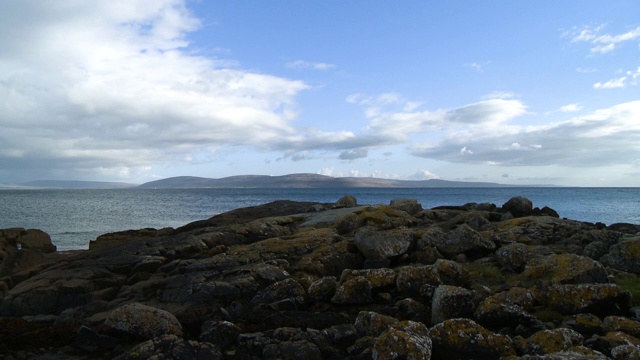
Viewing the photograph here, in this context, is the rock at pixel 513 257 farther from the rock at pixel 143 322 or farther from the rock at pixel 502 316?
the rock at pixel 143 322

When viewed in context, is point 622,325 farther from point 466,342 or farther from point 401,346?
point 401,346

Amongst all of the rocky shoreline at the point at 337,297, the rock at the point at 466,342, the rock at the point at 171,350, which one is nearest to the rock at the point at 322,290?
the rocky shoreline at the point at 337,297

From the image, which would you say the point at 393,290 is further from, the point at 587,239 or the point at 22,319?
the point at 22,319

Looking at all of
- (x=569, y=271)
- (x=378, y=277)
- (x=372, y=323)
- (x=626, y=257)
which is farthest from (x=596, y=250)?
(x=372, y=323)

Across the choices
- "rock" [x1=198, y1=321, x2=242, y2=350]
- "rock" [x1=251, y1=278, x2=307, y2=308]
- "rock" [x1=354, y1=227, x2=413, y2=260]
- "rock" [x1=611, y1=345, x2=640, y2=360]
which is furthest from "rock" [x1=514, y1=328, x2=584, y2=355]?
"rock" [x1=354, y1=227, x2=413, y2=260]

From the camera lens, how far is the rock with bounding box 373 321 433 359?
8492 millimetres

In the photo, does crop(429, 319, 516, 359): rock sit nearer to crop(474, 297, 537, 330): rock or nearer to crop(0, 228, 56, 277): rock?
crop(474, 297, 537, 330): rock

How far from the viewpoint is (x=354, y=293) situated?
12.7m

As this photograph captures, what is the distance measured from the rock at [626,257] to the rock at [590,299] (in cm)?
368

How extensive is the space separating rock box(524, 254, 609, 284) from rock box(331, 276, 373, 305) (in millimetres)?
4722

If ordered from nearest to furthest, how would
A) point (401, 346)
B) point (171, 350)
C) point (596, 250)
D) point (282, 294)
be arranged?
point (401, 346) < point (171, 350) < point (282, 294) < point (596, 250)

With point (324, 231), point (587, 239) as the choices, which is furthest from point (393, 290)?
point (587, 239)

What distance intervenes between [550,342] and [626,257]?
24.8 ft

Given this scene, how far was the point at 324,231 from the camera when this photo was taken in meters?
19.3
